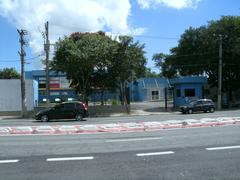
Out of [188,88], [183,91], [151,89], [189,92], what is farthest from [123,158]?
[151,89]

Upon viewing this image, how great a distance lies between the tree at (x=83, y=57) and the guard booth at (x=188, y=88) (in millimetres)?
13132

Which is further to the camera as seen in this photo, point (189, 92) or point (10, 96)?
point (189, 92)

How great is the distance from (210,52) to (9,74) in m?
60.1

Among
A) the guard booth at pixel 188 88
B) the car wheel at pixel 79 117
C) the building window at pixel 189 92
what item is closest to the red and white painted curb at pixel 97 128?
the car wheel at pixel 79 117

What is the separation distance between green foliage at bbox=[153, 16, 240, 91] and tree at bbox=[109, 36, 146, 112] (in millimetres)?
12051

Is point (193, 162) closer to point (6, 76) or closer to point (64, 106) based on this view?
point (64, 106)

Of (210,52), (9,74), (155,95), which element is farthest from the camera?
(9,74)

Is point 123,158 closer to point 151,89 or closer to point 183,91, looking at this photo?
point 183,91

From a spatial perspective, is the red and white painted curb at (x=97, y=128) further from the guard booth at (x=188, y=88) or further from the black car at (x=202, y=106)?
the guard booth at (x=188, y=88)

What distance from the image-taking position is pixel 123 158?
10969 millimetres

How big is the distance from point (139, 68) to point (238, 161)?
116 ft

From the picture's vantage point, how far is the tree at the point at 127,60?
4384cm

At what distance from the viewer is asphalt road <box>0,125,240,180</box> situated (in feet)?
29.2

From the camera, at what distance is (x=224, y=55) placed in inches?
2096
